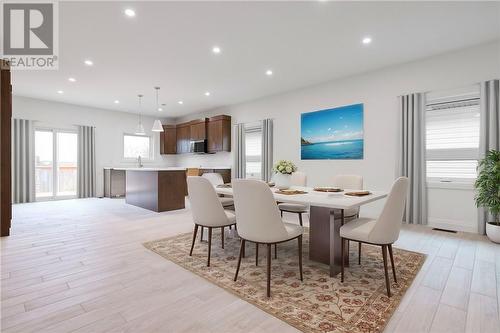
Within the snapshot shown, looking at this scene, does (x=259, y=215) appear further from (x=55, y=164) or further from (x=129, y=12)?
(x=55, y=164)

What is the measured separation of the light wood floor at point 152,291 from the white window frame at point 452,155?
80 cm

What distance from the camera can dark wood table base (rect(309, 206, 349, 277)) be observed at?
226 centimetres

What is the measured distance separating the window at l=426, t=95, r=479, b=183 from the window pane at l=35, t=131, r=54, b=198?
893cm

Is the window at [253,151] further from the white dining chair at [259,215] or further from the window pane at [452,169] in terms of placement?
the white dining chair at [259,215]

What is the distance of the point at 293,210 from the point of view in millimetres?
3201

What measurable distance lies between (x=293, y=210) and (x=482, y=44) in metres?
3.60

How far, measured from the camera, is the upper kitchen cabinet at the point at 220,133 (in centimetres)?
710

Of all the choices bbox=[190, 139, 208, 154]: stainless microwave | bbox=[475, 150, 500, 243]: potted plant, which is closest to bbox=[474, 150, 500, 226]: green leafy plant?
bbox=[475, 150, 500, 243]: potted plant

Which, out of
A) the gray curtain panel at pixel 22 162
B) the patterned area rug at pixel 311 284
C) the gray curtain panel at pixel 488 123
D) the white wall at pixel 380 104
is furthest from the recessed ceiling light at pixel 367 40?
the gray curtain panel at pixel 22 162

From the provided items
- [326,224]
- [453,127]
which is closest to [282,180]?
[326,224]

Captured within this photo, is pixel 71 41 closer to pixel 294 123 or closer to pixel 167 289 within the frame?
pixel 167 289

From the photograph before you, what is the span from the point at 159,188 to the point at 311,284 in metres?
3.89

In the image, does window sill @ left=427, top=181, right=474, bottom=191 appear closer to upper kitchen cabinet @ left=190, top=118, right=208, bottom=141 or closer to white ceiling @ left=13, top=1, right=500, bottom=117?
white ceiling @ left=13, top=1, right=500, bottom=117

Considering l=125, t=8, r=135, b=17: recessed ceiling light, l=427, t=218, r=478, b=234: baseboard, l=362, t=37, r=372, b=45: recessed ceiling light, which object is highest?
l=362, t=37, r=372, b=45: recessed ceiling light
